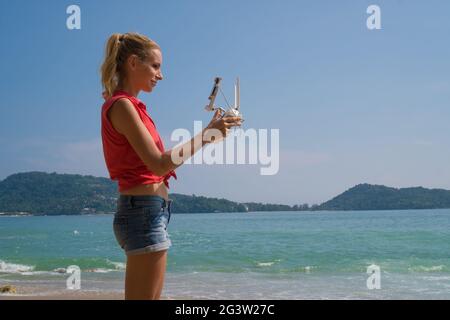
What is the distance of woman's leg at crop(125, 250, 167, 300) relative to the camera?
6.13ft

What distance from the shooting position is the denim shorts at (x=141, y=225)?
73.6 inches

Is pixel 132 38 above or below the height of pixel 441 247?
above

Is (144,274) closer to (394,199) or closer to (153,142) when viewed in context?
(153,142)

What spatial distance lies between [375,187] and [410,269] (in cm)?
7347

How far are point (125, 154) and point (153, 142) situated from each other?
Answer: 0.14 meters

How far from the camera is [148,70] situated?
6.66 ft

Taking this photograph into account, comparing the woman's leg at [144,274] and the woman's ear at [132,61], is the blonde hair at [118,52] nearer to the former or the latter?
the woman's ear at [132,61]

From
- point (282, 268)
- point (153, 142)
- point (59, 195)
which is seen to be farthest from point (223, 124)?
point (59, 195)

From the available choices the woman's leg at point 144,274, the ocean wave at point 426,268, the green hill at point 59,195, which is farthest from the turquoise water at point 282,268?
the green hill at point 59,195

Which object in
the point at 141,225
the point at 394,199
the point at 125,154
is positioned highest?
the point at 125,154
